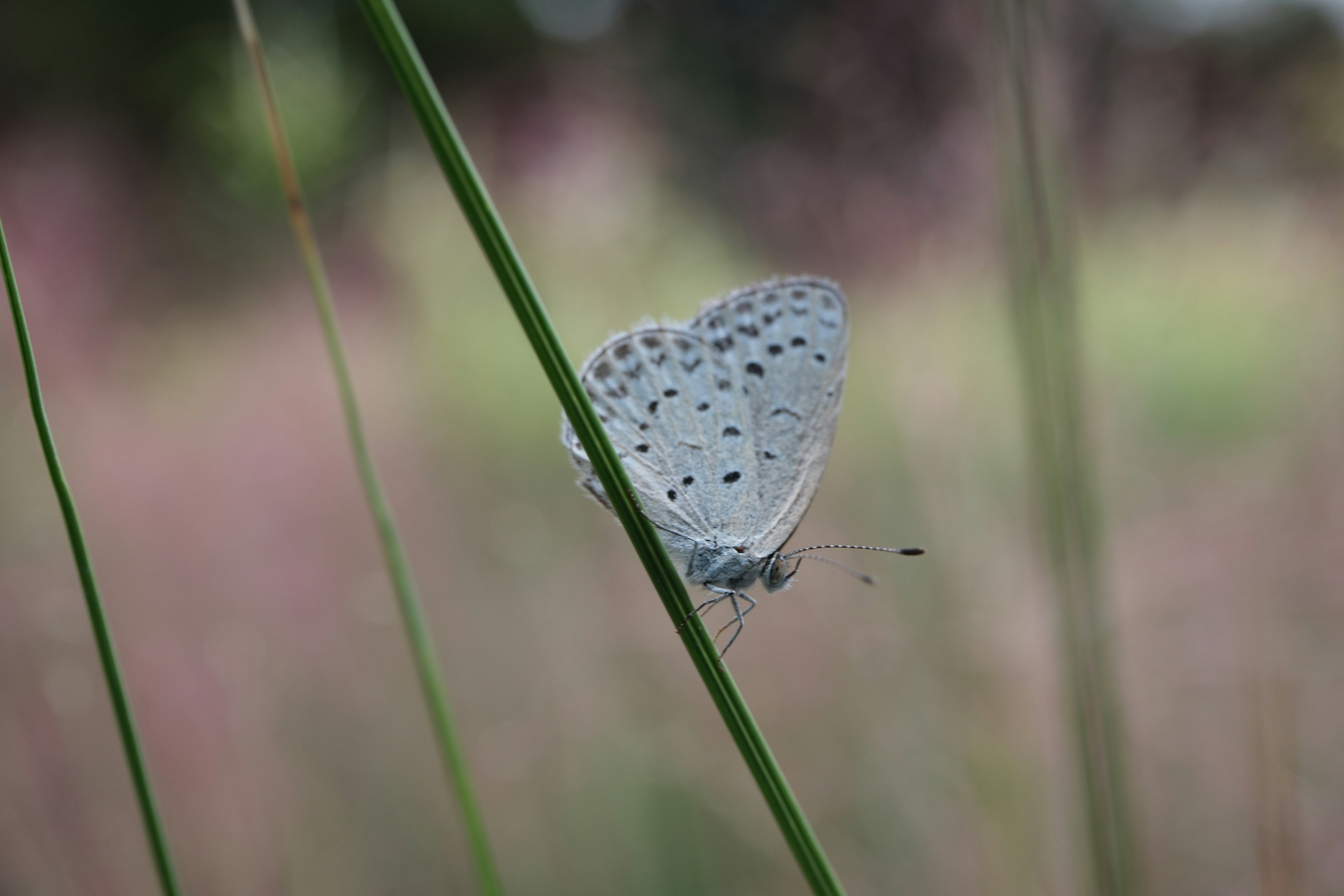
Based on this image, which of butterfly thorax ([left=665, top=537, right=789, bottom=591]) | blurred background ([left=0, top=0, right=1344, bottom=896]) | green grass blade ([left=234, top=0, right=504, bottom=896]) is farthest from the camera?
blurred background ([left=0, top=0, right=1344, bottom=896])

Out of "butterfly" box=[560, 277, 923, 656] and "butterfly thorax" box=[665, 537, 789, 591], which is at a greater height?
"butterfly" box=[560, 277, 923, 656]

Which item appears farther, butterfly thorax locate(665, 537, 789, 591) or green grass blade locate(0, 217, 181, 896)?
butterfly thorax locate(665, 537, 789, 591)

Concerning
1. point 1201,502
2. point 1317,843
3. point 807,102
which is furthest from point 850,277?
point 1317,843

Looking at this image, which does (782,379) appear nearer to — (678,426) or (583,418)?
(678,426)

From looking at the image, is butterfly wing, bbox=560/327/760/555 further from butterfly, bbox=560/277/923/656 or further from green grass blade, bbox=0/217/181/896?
green grass blade, bbox=0/217/181/896

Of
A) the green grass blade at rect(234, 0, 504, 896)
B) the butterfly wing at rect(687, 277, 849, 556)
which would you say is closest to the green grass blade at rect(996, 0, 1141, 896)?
the butterfly wing at rect(687, 277, 849, 556)

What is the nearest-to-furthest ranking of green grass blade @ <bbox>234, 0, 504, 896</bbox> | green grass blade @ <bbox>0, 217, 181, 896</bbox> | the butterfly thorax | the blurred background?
green grass blade @ <bbox>0, 217, 181, 896</bbox> → green grass blade @ <bbox>234, 0, 504, 896</bbox> → the butterfly thorax → the blurred background

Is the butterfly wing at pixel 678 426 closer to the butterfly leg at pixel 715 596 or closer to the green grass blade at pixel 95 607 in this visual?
the butterfly leg at pixel 715 596
